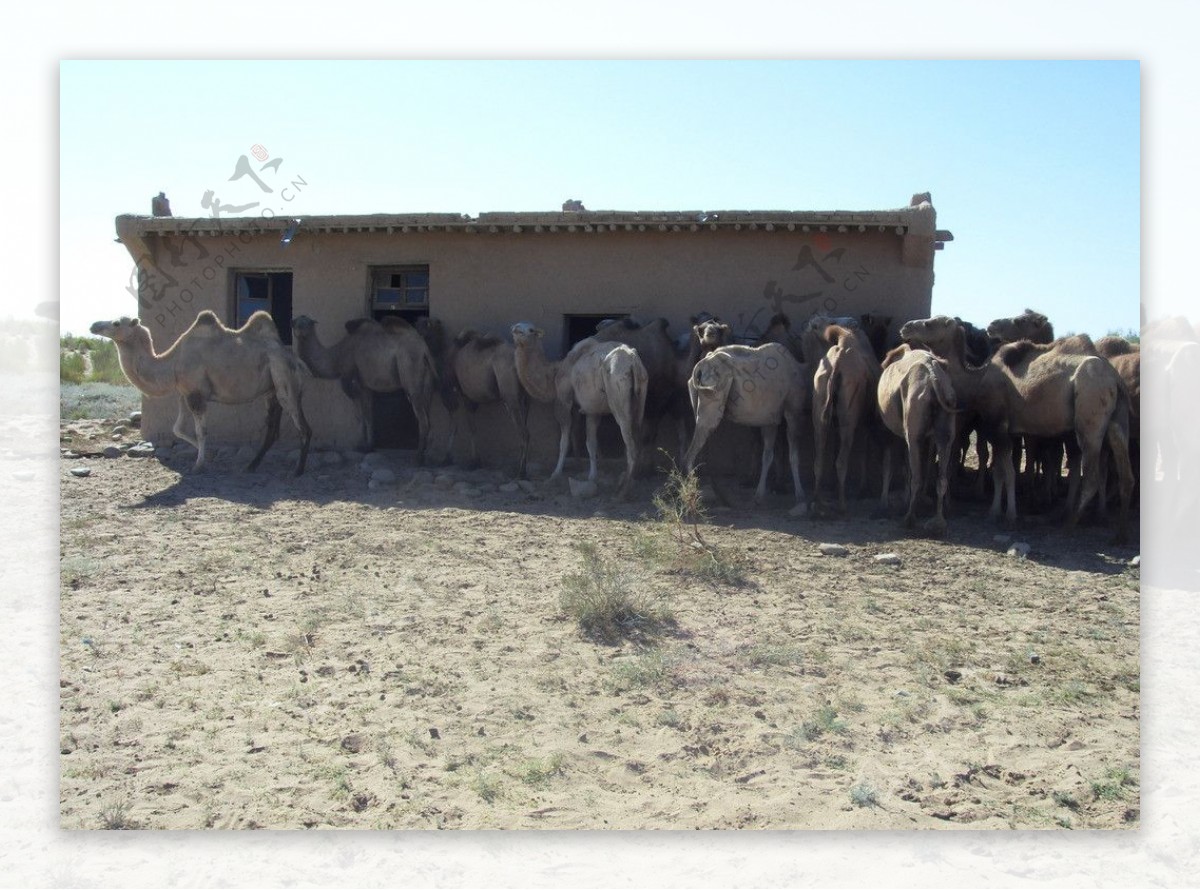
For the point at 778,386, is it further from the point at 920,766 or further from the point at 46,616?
the point at 46,616

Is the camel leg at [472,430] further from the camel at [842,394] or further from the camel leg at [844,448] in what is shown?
the camel leg at [844,448]

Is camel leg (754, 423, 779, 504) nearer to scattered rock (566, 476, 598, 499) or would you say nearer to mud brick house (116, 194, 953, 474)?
mud brick house (116, 194, 953, 474)

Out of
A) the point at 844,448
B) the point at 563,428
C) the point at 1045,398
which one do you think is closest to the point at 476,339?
the point at 563,428

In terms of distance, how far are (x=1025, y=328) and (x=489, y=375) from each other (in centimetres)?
677

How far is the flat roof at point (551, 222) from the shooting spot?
13008mm

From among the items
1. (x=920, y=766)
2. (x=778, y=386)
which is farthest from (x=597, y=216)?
(x=920, y=766)

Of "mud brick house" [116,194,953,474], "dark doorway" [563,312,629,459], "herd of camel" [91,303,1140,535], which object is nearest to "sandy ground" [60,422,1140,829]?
"herd of camel" [91,303,1140,535]

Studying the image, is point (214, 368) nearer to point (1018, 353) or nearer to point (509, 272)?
point (509, 272)

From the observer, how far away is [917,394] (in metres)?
10.6

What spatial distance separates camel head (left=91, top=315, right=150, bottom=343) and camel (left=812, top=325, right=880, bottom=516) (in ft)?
28.5

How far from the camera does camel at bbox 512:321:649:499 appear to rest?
12258 mm

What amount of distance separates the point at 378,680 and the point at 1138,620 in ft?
18.4

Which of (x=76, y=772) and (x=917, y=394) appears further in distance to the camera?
(x=917, y=394)

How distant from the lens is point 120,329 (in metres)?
13.3
